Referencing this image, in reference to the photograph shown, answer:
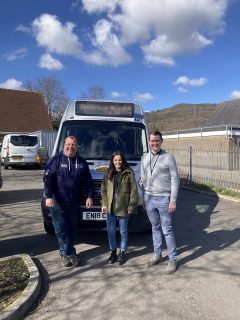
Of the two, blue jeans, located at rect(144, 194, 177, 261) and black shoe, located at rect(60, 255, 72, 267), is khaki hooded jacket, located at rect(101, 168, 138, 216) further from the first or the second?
black shoe, located at rect(60, 255, 72, 267)

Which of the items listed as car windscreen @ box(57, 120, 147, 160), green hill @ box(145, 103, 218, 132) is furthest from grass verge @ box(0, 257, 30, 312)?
green hill @ box(145, 103, 218, 132)

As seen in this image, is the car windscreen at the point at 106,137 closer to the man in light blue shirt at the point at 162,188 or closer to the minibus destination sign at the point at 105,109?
the minibus destination sign at the point at 105,109

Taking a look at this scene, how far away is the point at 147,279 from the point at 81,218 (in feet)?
5.79

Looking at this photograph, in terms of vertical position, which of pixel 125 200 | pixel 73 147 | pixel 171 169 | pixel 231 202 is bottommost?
pixel 231 202

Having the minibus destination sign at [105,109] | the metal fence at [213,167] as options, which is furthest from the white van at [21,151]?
the minibus destination sign at [105,109]

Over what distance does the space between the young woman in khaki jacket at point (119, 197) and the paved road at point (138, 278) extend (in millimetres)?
477

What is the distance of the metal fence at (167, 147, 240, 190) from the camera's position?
49.5 ft

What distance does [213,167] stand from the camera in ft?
54.2

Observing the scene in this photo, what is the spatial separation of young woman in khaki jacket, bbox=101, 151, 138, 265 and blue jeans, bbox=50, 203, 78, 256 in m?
0.48

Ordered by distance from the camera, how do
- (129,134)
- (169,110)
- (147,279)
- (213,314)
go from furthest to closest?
(169,110) → (129,134) → (147,279) → (213,314)

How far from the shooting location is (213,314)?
451cm

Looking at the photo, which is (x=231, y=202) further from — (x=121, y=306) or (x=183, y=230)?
(x=121, y=306)

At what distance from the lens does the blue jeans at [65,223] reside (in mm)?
6020

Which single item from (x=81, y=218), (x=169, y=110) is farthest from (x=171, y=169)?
(x=169, y=110)
